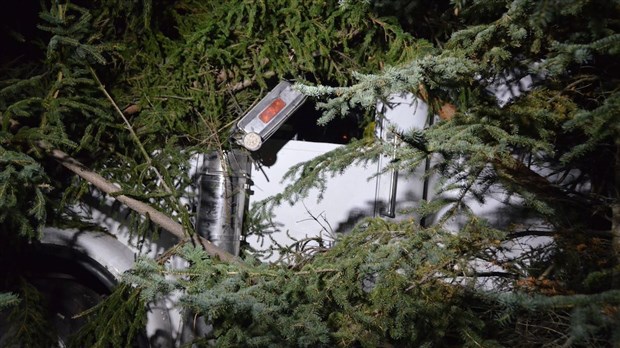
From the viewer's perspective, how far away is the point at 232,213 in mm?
4207

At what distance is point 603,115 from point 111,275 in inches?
147

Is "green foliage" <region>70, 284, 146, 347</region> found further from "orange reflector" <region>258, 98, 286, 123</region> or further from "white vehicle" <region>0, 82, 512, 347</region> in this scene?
"orange reflector" <region>258, 98, 286, 123</region>

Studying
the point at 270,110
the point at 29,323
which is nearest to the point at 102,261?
the point at 29,323

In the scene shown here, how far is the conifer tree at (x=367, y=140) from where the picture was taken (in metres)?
2.67

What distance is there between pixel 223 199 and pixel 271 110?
0.85 meters

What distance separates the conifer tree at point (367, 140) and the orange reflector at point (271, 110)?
0.31 metres

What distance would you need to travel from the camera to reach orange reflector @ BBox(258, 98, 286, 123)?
4039 millimetres

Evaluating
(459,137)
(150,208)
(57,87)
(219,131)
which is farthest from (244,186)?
(459,137)

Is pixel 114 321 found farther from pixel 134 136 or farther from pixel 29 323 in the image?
pixel 134 136

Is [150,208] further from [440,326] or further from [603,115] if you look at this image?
[603,115]

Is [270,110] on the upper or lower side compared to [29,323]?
upper

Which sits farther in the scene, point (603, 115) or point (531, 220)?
point (531, 220)

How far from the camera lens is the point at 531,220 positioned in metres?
4.55

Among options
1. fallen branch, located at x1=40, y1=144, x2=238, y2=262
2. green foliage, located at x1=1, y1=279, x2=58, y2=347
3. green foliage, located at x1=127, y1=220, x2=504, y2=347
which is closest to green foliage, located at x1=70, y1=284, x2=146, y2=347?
green foliage, located at x1=1, y1=279, x2=58, y2=347
